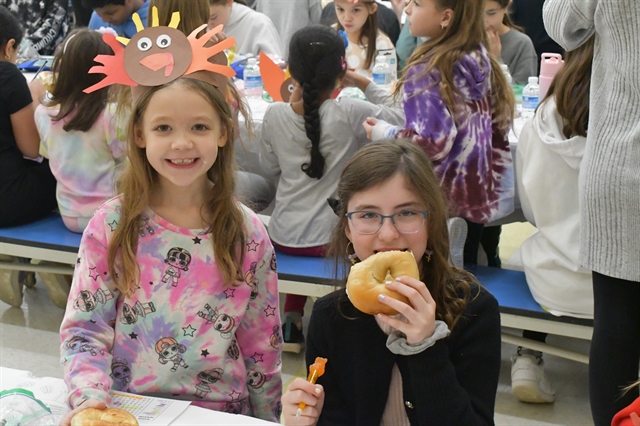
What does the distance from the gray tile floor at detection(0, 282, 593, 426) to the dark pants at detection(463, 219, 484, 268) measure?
18.0 inches

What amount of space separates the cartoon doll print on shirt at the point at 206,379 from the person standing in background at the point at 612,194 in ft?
3.43

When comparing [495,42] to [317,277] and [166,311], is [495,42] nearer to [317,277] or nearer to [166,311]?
[317,277]

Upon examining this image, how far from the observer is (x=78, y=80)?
3244 millimetres

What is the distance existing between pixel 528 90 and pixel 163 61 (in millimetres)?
2292

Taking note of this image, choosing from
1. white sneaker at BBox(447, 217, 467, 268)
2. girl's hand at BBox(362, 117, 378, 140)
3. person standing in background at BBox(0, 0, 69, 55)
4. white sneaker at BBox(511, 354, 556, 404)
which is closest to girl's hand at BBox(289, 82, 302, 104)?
girl's hand at BBox(362, 117, 378, 140)

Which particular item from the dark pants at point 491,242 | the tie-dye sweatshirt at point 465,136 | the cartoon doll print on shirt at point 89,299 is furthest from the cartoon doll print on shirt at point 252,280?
the dark pants at point 491,242

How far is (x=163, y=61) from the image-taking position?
1.70 m

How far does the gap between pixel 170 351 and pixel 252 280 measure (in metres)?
0.25

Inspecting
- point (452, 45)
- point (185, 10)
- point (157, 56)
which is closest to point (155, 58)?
point (157, 56)

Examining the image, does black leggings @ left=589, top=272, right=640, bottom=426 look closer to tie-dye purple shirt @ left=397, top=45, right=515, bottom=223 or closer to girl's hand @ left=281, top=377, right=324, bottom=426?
tie-dye purple shirt @ left=397, top=45, right=515, bottom=223

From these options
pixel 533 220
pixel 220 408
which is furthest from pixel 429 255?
pixel 533 220

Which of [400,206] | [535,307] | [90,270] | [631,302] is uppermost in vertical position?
[400,206]

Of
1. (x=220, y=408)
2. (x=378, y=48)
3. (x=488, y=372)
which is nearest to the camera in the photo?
(x=488, y=372)

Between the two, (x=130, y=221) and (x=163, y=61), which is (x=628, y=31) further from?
(x=130, y=221)
